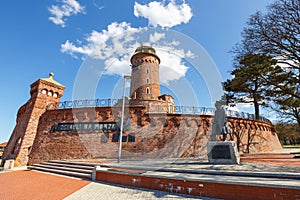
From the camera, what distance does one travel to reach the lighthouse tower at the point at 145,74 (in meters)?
25.2

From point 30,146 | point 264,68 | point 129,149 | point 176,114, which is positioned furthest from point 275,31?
point 30,146

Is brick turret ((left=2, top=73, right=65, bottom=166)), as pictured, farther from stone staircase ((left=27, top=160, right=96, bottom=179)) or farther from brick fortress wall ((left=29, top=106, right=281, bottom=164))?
stone staircase ((left=27, top=160, right=96, bottom=179))

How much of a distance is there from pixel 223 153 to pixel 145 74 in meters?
20.2

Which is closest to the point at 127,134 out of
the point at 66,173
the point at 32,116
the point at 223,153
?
the point at 66,173

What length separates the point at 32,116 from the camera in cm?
1580

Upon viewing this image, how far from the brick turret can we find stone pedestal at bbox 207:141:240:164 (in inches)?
644

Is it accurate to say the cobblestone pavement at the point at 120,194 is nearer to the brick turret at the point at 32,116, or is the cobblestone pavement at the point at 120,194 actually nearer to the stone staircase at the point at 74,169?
the stone staircase at the point at 74,169

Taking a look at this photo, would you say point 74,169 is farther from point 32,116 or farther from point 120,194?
point 32,116

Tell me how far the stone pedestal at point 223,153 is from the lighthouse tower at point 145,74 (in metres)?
16.8

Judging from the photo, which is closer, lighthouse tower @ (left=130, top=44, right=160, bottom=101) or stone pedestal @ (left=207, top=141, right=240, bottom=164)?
stone pedestal @ (left=207, top=141, right=240, bottom=164)

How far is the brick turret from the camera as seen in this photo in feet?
47.9

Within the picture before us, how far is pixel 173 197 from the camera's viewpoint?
5074 millimetres

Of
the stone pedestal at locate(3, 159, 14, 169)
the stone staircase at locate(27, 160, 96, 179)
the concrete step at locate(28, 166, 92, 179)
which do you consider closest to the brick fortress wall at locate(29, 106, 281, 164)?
the stone pedestal at locate(3, 159, 14, 169)

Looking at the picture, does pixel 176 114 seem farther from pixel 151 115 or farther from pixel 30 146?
pixel 30 146
